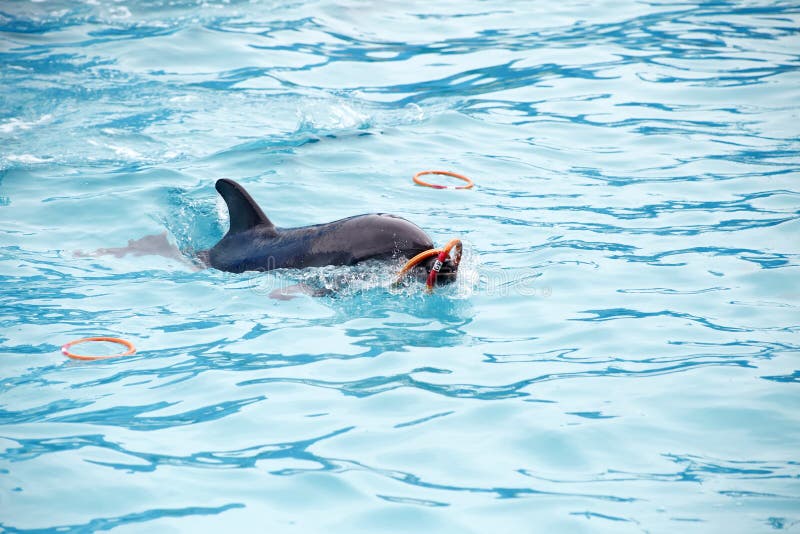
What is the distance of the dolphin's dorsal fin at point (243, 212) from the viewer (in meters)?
7.76

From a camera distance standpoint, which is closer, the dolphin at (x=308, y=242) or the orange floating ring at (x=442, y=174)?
the dolphin at (x=308, y=242)

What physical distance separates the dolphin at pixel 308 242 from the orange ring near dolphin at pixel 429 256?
4.6 inches

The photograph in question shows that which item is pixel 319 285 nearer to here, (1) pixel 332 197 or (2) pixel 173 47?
(1) pixel 332 197

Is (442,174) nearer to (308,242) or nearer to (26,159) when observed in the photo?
(308,242)

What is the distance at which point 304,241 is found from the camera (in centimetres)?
743

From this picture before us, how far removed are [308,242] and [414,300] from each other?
1036 mm

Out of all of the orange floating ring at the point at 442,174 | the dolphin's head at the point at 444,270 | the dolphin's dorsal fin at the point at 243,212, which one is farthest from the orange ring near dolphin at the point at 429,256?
the orange floating ring at the point at 442,174

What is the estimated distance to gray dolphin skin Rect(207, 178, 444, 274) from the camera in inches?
279

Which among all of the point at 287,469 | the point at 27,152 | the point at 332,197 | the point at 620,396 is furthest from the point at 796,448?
the point at 27,152

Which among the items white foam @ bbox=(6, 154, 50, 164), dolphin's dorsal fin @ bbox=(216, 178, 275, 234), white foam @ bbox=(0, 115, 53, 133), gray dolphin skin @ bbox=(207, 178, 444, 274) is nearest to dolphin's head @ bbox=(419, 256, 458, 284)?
gray dolphin skin @ bbox=(207, 178, 444, 274)

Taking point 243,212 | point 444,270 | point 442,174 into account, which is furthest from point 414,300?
point 442,174

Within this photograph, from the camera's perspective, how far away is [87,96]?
1323cm

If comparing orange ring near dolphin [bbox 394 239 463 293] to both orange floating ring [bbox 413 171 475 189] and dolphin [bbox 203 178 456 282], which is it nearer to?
dolphin [bbox 203 178 456 282]

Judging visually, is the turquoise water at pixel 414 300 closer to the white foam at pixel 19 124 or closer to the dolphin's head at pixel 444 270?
the white foam at pixel 19 124
